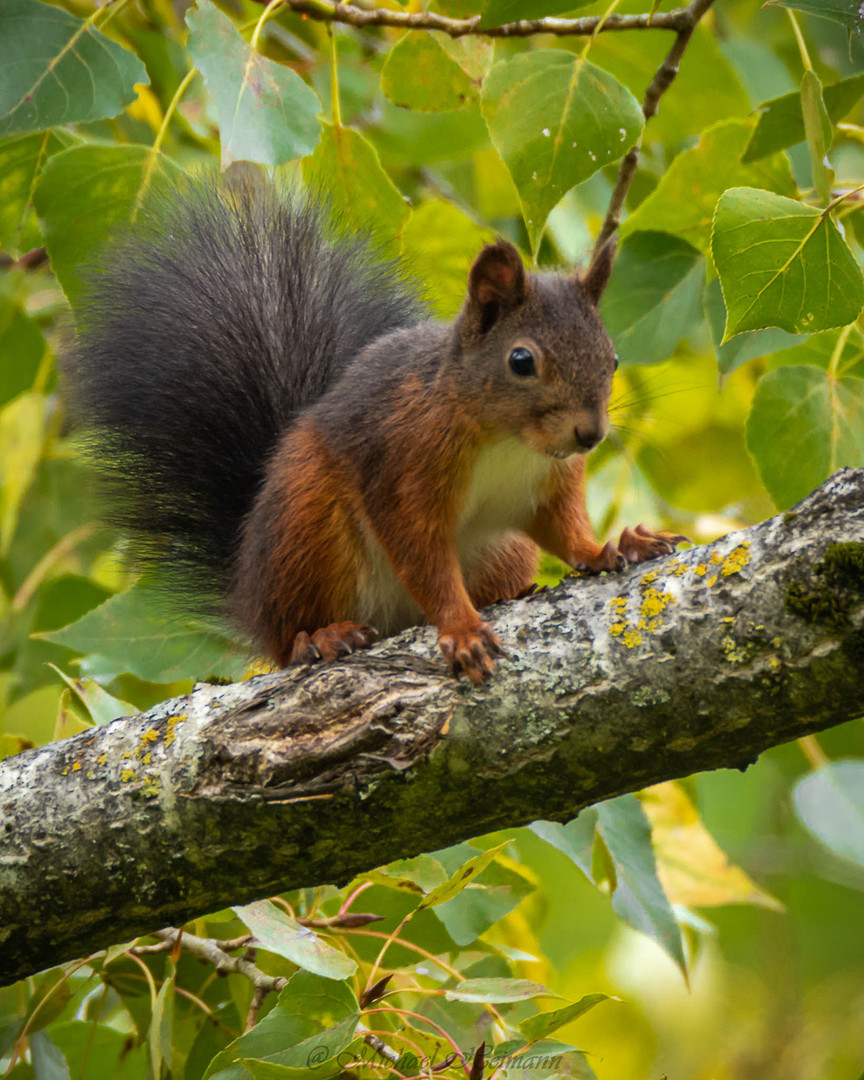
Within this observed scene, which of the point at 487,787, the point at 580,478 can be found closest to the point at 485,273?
the point at 580,478

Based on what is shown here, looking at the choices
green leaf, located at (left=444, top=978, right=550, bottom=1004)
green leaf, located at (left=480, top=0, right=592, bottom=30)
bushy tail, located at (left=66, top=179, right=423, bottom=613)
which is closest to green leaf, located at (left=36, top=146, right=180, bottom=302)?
bushy tail, located at (left=66, top=179, right=423, bottom=613)

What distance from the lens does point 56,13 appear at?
1.69 metres

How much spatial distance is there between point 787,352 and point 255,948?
1227mm

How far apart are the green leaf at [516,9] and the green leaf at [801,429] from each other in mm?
539

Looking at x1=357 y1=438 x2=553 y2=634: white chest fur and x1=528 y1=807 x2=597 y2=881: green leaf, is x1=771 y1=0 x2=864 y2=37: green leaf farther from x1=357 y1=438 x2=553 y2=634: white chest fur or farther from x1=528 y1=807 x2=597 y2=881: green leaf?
x1=528 y1=807 x2=597 y2=881: green leaf

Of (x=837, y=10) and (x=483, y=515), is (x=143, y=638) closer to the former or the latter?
(x=483, y=515)

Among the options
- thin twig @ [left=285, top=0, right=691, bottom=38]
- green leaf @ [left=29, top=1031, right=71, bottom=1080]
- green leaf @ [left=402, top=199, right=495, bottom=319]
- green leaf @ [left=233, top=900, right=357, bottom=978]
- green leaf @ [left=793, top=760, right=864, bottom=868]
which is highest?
thin twig @ [left=285, top=0, right=691, bottom=38]

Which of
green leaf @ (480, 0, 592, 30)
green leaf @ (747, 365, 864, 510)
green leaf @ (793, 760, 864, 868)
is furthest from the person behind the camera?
green leaf @ (793, 760, 864, 868)

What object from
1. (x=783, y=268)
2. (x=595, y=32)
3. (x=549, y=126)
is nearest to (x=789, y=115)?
(x=595, y=32)

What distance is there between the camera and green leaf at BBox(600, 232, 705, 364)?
1.77 meters

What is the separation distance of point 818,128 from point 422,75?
2.62 ft

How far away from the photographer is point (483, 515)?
1.74 m

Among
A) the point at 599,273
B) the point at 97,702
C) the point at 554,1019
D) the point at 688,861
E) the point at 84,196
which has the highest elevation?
the point at 84,196

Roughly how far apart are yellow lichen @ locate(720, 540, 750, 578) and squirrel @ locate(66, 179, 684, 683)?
26cm
